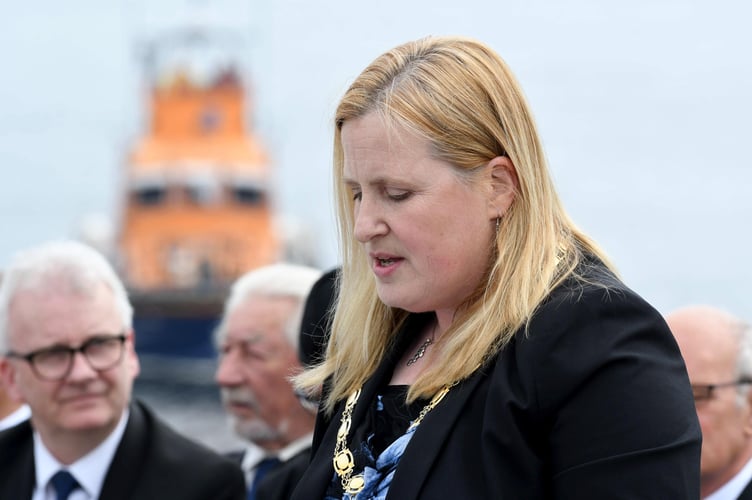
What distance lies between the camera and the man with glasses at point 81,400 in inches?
141

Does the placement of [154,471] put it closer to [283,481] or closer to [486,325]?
[283,481]

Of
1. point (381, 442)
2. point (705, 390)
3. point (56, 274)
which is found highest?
point (381, 442)

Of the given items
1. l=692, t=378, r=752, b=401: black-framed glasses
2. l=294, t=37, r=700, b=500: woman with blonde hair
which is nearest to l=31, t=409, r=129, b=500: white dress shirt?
l=294, t=37, r=700, b=500: woman with blonde hair

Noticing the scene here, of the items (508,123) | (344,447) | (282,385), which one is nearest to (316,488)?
(344,447)

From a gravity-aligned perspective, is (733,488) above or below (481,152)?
below

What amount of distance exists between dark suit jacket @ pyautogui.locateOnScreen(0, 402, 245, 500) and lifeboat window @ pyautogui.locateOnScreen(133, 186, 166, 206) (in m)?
24.5

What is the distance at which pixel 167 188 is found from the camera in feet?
92.0

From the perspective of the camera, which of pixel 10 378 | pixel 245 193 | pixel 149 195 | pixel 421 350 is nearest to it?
pixel 421 350

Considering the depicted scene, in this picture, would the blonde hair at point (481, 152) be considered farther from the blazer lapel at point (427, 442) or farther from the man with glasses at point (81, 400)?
the man with glasses at point (81, 400)

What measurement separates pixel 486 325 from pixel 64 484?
2039mm

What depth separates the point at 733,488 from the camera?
336cm

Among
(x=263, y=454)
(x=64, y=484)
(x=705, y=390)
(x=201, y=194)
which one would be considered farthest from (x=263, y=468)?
(x=201, y=194)

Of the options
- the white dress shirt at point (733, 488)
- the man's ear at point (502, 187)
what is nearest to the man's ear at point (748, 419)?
the white dress shirt at point (733, 488)

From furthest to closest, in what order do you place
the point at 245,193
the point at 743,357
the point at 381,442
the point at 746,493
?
the point at 245,193, the point at 743,357, the point at 746,493, the point at 381,442
